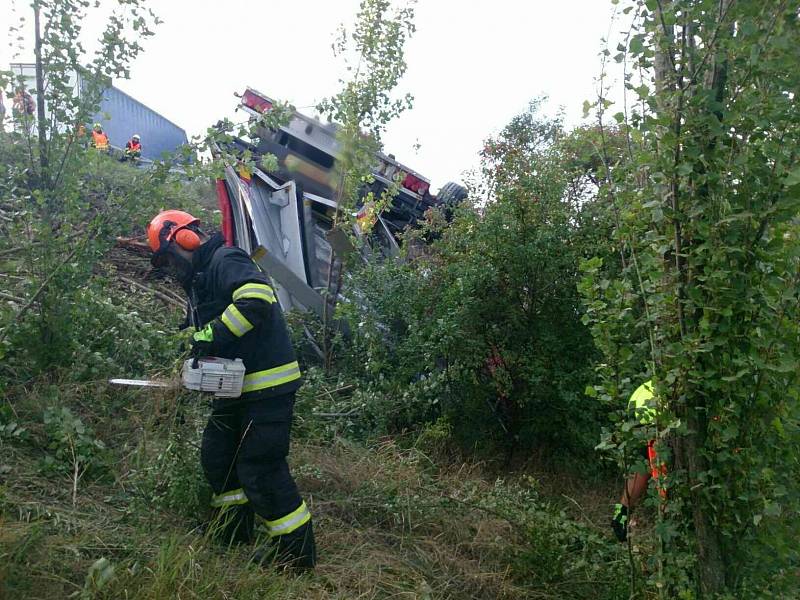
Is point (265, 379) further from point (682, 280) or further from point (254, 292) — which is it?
point (682, 280)

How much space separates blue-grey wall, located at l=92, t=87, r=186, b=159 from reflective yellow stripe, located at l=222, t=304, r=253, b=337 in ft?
38.3

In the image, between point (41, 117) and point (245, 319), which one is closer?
point (245, 319)

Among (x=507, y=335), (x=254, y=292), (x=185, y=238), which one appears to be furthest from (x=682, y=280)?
(x=507, y=335)

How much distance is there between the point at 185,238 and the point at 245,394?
36.2 inches

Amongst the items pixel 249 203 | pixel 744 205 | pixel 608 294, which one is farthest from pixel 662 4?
pixel 249 203

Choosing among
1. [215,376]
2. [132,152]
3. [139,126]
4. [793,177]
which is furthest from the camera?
[139,126]

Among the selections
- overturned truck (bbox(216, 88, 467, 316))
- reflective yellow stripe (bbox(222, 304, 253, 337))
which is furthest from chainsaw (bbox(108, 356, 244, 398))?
overturned truck (bbox(216, 88, 467, 316))

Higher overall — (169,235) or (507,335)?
(169,235)

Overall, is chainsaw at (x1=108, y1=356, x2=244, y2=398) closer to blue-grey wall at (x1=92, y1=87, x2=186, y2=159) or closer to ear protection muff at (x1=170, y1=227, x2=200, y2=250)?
ear protection muff at (x1=170, y1=227, x2=200, y2=250)

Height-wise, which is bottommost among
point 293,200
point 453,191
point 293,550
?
point 293,550

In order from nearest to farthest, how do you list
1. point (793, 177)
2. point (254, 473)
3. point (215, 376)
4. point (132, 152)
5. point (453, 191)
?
point (793, 177)
point (215, 376)
point (254, 473)
point (132, 152)
point (453, 191)

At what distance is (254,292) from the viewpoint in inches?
141

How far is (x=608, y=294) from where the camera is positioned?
268 cm

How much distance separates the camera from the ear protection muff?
3.85 meters
